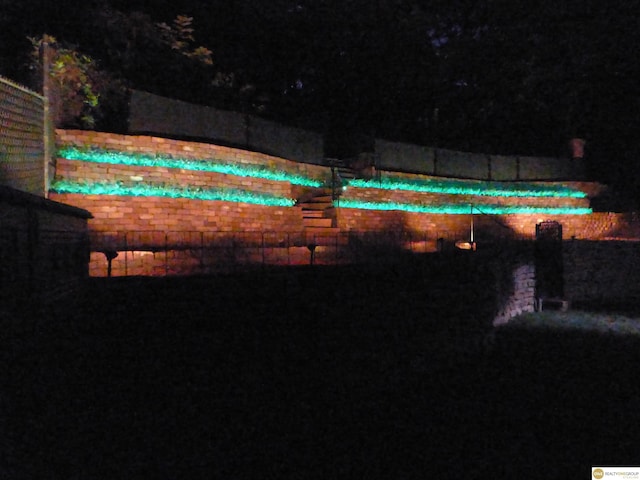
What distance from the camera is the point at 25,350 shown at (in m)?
4.37

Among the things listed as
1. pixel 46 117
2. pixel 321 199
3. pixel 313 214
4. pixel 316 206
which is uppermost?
pixel 46 117

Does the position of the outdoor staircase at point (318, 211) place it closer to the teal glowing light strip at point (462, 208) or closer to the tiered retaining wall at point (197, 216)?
the tiered retaining wall at point (197, 216)

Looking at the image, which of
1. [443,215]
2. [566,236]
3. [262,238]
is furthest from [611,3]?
[262,238]

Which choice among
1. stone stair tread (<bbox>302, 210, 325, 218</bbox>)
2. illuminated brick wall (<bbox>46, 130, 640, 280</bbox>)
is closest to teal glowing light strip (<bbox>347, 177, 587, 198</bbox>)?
illuminated brick wall (<bbox>46, 130, 640, 280</bbox>)

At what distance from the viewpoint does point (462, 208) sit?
20.2m

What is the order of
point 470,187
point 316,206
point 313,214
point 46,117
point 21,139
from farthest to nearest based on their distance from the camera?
1. point 470,187
2. point 316,206
3. point 313,214
4. point 46,117
5. point 21,139

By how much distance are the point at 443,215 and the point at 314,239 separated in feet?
25.6

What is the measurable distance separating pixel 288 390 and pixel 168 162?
6.82m

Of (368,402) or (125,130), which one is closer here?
(368,402)

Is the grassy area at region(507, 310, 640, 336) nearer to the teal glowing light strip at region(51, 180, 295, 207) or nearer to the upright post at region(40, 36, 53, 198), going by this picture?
the teal glowing light strip at region(51, 180, 295, 207)

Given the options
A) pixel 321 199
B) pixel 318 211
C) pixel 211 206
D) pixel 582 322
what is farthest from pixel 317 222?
pixel 582 322

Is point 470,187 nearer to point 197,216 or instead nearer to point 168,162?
point 197,216

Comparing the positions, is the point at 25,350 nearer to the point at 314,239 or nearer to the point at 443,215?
the point at 314,239

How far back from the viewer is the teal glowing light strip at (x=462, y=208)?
1650cm
